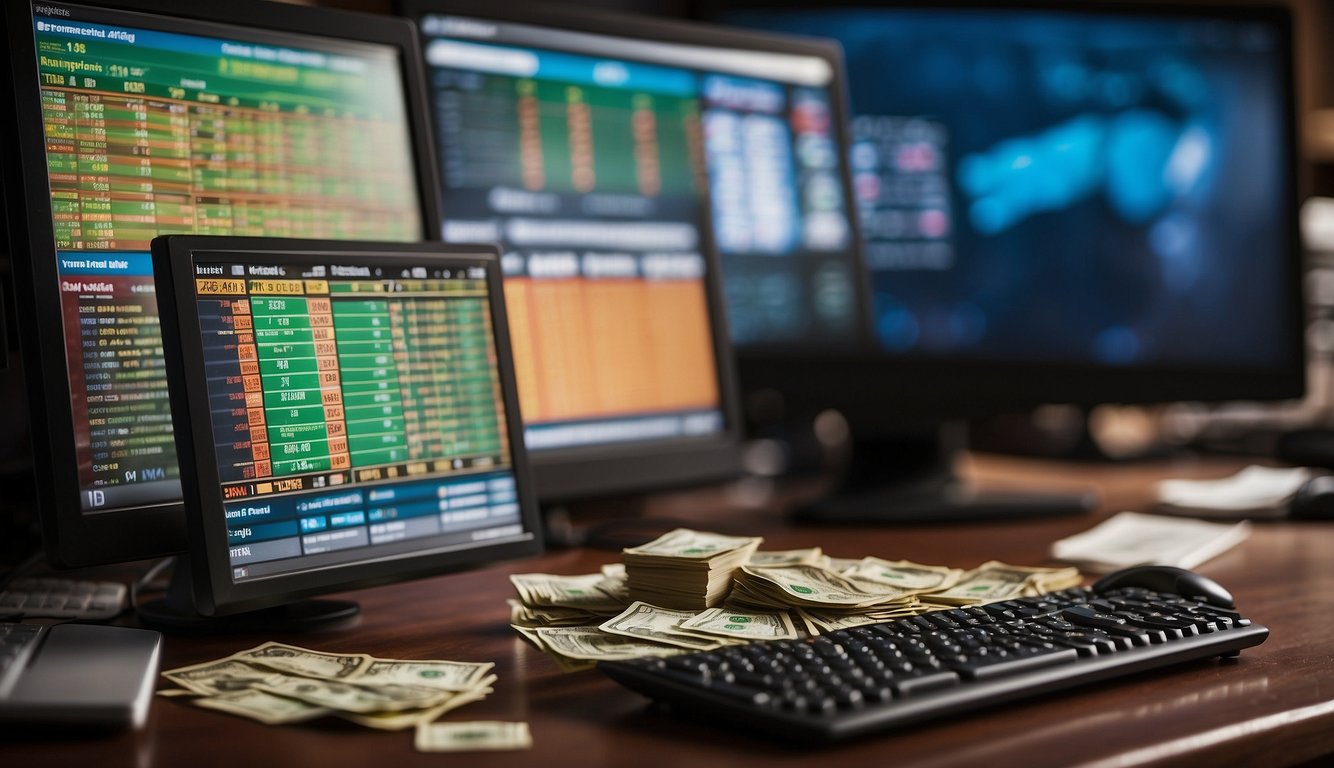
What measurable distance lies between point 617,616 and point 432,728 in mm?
233

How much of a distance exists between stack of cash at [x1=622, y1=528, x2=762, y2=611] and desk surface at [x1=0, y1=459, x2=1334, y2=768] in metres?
0.10

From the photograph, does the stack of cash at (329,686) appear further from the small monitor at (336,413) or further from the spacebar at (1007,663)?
the spacebar at (1007,663)

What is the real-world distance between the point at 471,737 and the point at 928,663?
0.87 ft

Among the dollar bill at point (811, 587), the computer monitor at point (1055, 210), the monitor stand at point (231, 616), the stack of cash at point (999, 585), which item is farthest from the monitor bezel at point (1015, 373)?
the monitor stand at point (231, 616)

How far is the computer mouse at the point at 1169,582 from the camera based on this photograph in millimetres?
930

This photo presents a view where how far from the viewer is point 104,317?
0.91 m

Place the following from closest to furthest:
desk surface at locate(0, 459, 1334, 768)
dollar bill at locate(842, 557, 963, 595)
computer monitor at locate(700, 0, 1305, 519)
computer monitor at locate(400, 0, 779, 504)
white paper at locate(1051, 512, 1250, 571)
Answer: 1. desk surface at locate(0, 459, 1334, 768)
2. dollar bill at locate(842, 557, 963, 595)
3. white paper at locate(1051, 512, 1250, 571)
4. computer monitor at locate(400, 0, 779, 504)
5. computer monitor at locate(700, 0, 1305, 519)

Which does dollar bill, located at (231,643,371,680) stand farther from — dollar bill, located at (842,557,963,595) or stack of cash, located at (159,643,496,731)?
dollar bill, located at (842,557,963,595)

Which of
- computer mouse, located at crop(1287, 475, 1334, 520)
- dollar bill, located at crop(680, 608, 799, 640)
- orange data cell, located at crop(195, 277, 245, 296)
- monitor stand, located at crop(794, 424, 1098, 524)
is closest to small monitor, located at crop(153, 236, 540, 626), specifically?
orange data cell, located at crop(195, 277, 245, 296)

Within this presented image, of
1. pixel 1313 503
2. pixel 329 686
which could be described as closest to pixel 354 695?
pixel 329 686

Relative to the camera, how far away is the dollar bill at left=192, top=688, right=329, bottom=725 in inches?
27.0

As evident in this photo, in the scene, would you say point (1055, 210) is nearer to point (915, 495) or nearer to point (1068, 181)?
point (1068, 181)

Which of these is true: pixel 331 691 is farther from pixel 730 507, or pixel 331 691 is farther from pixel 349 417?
pixel 730 507

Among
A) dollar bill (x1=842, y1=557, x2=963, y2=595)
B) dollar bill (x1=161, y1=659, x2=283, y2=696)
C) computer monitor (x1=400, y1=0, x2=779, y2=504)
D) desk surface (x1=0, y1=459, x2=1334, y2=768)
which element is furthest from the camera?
computer monitor (x1=400, y1=0, x2=779, y2=504)
